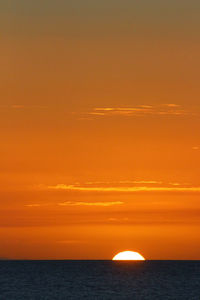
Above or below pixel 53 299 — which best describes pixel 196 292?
above

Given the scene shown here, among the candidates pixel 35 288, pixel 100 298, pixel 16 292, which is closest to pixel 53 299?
pixel 100 298

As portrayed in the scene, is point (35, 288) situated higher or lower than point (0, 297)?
higher

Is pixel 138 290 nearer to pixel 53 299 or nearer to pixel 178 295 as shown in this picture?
pixel 178 295

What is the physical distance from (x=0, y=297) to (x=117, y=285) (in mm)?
35089

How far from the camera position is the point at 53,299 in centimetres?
11525

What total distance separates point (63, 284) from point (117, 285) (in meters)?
12.2

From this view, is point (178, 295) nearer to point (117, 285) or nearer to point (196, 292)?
point (196, 292)

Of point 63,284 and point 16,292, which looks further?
point 63,284

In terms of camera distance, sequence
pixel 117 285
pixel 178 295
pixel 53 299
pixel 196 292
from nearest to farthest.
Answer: pixel 53 299
pixel 178 295
pixel 196 292
pixel 117 285

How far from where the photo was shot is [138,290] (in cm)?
13412

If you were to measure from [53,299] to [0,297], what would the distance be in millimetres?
8107

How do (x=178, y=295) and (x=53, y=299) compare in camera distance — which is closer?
(x=53, y=299)

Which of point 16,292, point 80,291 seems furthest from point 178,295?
point 16,292

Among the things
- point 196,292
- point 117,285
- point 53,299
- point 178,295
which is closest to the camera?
point 53,299
